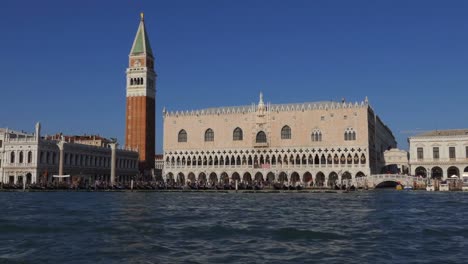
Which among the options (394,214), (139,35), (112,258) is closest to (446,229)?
(394,214)

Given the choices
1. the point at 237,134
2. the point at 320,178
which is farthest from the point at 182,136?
the point at 320,178

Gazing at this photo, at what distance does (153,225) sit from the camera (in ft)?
63.9

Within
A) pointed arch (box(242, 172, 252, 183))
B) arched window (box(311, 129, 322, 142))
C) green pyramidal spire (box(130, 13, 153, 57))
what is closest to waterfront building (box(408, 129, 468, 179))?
arched window (box(311, 129, 322, 142))

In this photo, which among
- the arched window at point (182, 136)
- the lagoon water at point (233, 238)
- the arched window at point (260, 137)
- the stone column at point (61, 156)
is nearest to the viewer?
the lagoon water at point (233, 238)

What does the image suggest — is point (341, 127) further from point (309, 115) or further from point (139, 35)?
point (139, 35)

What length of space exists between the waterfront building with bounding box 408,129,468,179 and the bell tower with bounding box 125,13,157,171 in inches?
1374

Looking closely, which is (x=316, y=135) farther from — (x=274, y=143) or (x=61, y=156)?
(x=61, y=156)

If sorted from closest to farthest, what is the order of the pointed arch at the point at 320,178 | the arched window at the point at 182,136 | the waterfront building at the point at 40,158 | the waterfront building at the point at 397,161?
the waterfront building at the point at 40,158, the pointed arch at the point at 320,178, the arched window at the point at 182,136, the waterfront building at the point at 397,161

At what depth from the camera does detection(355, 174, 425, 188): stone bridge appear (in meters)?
56.1

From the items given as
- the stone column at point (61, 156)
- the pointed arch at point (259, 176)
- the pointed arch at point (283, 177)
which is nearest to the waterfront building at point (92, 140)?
the stone column at point (61, 156)

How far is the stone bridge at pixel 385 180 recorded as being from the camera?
5609 centimetres

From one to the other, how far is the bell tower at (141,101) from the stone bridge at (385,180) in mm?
31476

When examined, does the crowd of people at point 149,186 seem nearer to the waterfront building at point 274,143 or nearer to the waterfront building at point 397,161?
the waterfront building at point 274,143

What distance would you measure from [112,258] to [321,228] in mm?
8187
